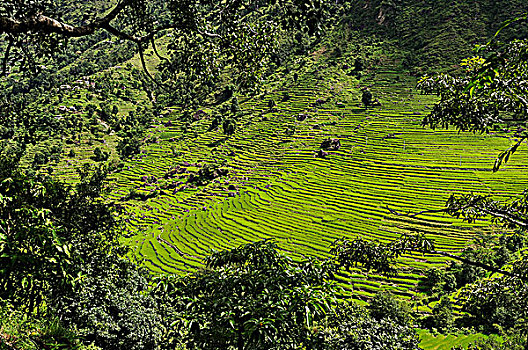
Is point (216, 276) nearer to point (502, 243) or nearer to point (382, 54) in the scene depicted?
point (502, 243)

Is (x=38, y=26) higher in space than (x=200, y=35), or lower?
lower

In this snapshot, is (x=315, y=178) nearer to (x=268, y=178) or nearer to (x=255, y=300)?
(x=268, y=178)

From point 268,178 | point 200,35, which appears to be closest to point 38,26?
point 200,35

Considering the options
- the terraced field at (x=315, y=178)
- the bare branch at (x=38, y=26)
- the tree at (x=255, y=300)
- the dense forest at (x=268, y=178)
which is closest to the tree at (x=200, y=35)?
the dense forest at (x=268, y=178)

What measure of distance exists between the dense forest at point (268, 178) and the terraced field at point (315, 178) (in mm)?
451

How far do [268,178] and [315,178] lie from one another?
10.5 metres

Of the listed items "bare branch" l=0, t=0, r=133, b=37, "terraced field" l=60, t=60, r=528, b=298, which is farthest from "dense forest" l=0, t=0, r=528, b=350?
"terraced field" l=60, t=60, r=528, b=298

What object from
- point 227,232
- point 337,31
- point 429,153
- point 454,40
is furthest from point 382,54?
point 227,232

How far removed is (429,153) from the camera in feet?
198

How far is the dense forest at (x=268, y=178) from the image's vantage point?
378cm

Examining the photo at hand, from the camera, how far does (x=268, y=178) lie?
67188 mm

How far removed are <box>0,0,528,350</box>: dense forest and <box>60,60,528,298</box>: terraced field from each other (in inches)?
17.8

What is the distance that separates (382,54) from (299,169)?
177 feet

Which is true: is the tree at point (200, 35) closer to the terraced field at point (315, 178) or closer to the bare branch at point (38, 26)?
the bare branch at point (38, 26)
